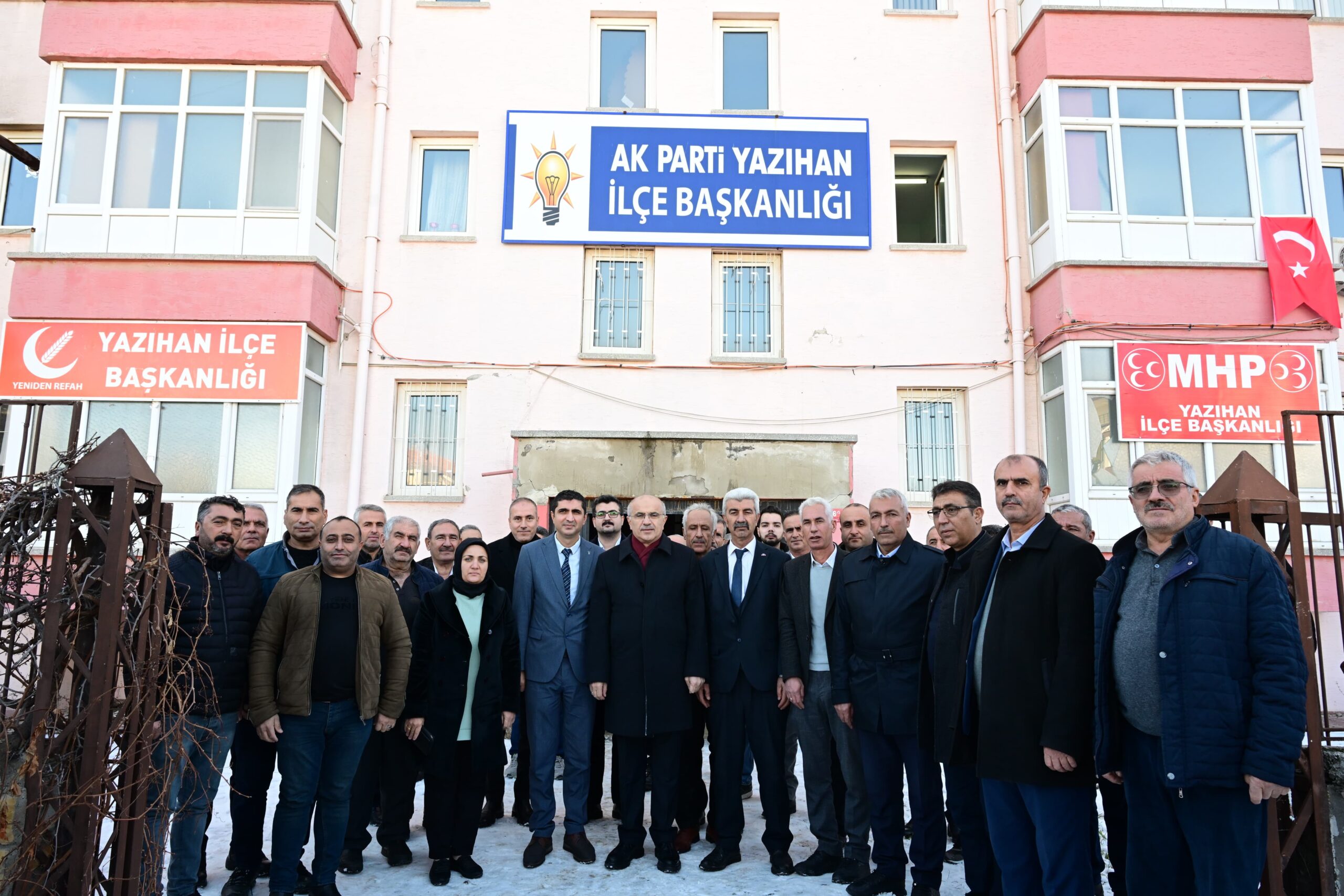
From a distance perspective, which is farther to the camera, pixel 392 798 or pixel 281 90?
pixel 281 90

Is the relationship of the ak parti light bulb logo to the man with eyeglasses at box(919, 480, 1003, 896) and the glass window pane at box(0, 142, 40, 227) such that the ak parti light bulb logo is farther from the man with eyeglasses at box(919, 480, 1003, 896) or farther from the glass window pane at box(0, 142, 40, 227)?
the man with eyeglasses at box(919, 480, 1003, 896)

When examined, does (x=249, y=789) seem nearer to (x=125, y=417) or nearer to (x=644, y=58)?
(x=125, y=417)

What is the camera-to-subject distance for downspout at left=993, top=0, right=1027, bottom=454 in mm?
10703

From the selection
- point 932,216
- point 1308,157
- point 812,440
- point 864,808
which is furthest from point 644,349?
point 1308,157

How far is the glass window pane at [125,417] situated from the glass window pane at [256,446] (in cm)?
98

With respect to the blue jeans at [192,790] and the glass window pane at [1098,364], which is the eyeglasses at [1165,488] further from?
the glass window pane at [1098,364]

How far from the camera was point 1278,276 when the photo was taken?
33.2 ft

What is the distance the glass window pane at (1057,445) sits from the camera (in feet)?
33.7

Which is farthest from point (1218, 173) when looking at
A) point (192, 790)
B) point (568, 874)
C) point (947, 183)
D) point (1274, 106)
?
point (192, 790)

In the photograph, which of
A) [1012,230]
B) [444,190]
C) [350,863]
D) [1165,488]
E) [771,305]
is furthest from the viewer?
[444,190]

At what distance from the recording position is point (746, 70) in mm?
11633

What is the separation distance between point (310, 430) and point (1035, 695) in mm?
9107

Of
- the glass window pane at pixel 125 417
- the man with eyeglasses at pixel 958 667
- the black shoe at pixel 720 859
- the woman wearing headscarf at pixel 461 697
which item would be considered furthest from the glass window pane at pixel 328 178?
the man with eyeglasses at pixel 958 667

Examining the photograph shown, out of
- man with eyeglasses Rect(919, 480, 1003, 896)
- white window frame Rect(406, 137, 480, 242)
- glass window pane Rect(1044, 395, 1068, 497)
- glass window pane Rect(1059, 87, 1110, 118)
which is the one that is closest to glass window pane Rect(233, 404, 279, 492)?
white window frame Rect(406, 137, 480, 242)
